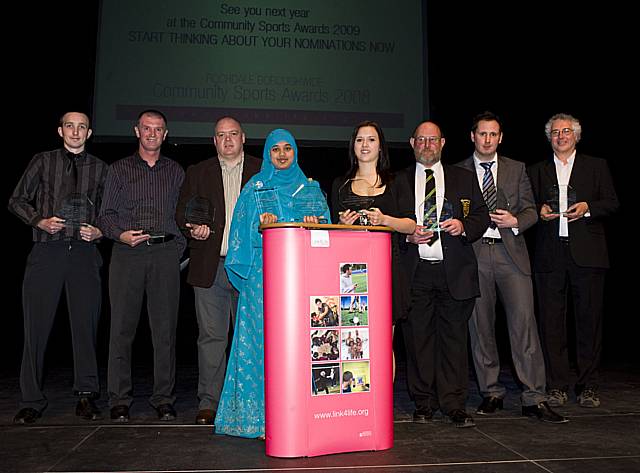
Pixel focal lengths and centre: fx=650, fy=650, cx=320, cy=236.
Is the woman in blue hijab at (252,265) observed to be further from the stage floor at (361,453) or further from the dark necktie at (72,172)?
the dark necktie at (72,172)

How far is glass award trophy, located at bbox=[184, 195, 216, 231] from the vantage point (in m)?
3.10

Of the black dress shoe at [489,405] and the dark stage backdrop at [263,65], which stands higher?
the dark stage backdrop at [263,65]

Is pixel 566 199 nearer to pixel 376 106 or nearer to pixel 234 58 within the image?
pixel 376 106

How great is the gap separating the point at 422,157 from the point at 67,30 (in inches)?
158

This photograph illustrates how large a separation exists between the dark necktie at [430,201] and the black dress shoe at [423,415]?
2.65ft

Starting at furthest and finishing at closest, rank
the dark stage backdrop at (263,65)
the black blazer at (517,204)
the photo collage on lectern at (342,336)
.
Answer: the dark stage backdrop at (263,65) → the black blazer at (517,204) → the photo collage on lectern at (342,336)

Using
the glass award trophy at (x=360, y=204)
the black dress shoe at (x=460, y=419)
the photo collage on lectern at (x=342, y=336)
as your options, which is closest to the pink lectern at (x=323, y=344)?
the photo collage on lectern at (x=342, y=336)

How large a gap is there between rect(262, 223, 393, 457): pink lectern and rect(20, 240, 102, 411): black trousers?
1310mm

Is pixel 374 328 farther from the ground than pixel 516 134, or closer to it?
closer to it

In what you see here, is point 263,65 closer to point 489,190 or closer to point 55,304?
point 489,190

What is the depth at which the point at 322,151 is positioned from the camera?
6203 mm

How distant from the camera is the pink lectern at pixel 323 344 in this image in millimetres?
2480

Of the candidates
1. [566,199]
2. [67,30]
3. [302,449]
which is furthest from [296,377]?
[67,30]

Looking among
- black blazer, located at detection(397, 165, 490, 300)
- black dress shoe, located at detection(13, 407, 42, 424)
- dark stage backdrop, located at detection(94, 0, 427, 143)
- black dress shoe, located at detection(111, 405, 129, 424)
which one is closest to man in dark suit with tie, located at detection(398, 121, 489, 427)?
black blazer, located at detection(397, 165, 490, 300)
